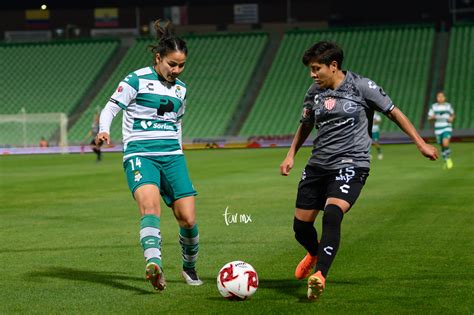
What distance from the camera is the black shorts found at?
8.41 m

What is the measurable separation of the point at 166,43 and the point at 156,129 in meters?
0.79

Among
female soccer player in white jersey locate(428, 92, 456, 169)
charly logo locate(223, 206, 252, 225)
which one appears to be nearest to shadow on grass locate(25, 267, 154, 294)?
charly logo locate(223, 206, 252, 225)

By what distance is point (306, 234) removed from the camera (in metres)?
8.93

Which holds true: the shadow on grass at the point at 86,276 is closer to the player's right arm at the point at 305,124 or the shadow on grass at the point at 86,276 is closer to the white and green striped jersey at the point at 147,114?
the white and green striped jersey at the point at 147,114

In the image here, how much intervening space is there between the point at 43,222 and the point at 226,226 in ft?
10.2

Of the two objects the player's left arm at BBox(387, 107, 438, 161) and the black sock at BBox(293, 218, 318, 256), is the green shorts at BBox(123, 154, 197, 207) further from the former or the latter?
the player's left arm at BBox(387, 107, 438, 161)

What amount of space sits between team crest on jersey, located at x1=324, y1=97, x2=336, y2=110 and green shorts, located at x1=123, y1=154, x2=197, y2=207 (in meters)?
1.47

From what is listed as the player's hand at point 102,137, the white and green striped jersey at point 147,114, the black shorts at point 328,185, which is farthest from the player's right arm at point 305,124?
the player's hand at point 102,137

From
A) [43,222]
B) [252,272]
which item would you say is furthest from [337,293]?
[43,222]

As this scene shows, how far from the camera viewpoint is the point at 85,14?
2445 inches

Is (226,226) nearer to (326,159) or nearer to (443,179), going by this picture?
(326,159)

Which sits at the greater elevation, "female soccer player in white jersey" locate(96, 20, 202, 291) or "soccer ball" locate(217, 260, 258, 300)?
"female soccer player in white jersey" locate(96, 20, 202, 291)

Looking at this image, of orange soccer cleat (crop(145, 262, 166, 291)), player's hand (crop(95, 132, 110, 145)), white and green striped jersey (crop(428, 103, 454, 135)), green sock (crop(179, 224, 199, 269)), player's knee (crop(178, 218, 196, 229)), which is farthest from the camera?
white and green striped jersey (crop(428, 103, 454, 135))

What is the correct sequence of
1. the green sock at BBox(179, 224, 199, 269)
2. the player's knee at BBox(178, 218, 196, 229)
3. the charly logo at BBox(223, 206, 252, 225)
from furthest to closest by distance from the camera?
1. the charly logo at BBox(223, 206, 252, 225)
2. the green sock at BBox(179, 224, 199, 269)
3. the player's knee at BBox(178, 218, 196, 229)
